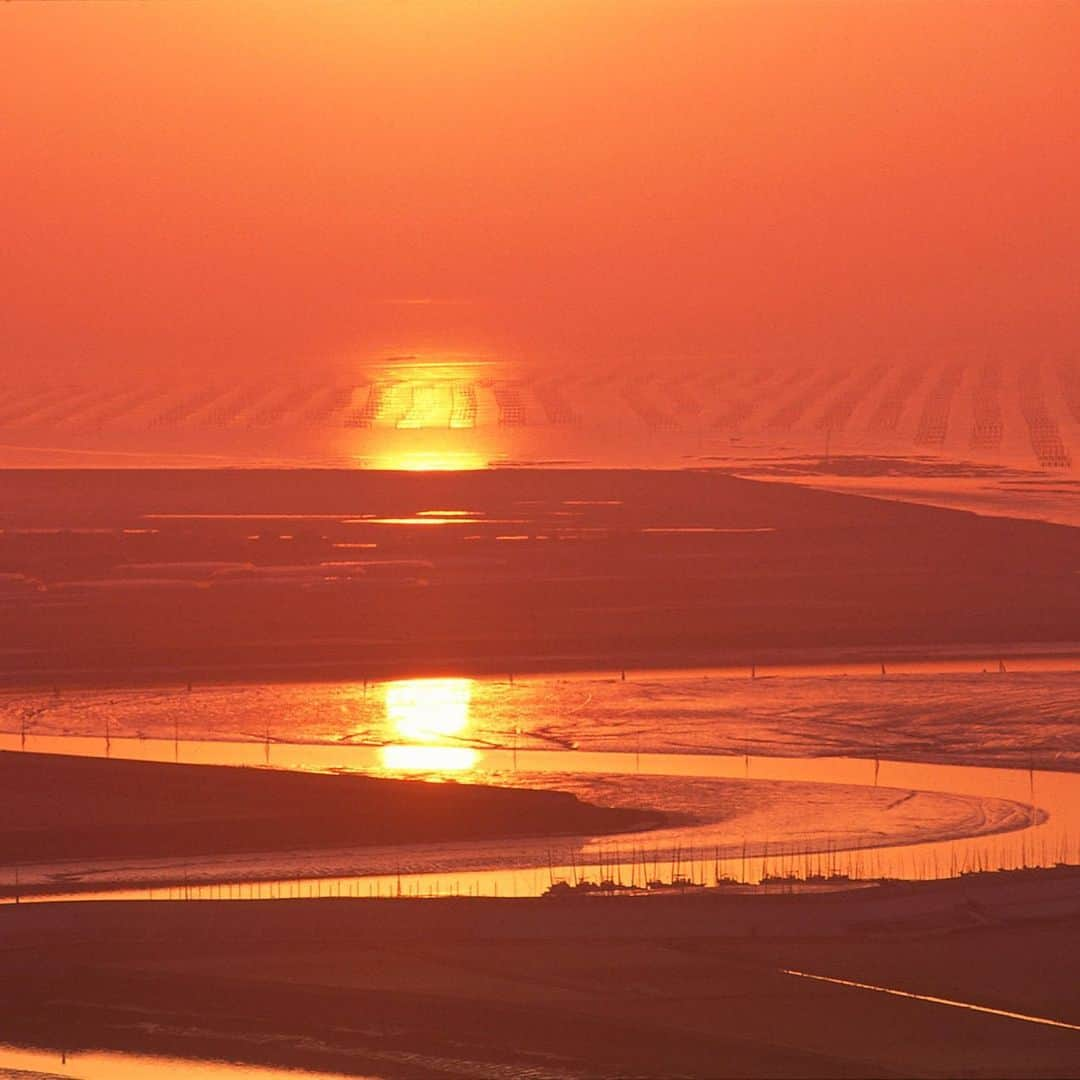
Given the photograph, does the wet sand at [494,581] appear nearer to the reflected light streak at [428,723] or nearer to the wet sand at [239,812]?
the reflected light streak at [428,723]

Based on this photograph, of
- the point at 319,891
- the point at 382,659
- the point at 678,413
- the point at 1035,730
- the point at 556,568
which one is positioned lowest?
the point at 319,891

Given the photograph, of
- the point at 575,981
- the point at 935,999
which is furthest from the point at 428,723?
the point at 935,999

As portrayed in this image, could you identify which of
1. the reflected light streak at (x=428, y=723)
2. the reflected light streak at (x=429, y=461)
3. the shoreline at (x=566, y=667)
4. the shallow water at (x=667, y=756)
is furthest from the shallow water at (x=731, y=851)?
the reflected light streak at (x=429, y=461)

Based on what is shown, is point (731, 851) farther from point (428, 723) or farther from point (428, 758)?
point (428, 723)

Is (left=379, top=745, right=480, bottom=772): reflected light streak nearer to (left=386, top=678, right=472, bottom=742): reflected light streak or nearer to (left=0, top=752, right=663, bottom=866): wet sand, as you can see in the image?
(left=386, top=678, right=472, bottom=742): reflected light streak

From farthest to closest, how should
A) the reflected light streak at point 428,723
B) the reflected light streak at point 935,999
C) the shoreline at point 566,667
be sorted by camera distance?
the shoreline at point 566,667 < the reflected light streak at point 428,723 < the reflected light streak at point 935,999

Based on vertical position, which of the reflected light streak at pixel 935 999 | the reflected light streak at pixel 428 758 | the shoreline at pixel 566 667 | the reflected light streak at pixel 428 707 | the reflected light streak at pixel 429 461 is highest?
the reflected light streak at pixel 429 461

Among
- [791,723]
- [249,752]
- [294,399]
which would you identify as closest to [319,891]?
[249,752]

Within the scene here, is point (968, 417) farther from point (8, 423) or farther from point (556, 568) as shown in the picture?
point (556, 568)
